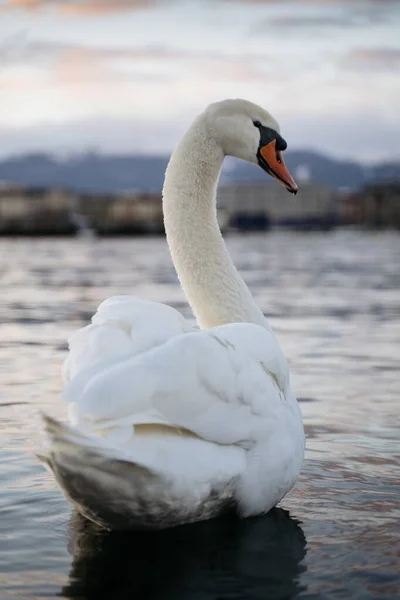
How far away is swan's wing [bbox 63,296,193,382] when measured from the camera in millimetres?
4504

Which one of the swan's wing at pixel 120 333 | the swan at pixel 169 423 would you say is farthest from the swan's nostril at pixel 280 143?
the swan's wing at pixel 120 333

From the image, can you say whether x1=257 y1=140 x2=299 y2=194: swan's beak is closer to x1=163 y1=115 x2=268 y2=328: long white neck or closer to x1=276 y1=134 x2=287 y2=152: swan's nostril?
x1=276 y1=134 x2=287 y2=152: swan's nostril

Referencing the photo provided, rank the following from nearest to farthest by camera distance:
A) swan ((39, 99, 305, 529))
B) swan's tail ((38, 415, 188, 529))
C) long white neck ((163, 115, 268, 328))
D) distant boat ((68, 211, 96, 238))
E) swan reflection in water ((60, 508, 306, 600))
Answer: swan's tail ((38, 415, 188, 529))
swan ((39, 99, 305, 529))
swan reflection in water ((60, 508, 306, 600))
long white neck ((163, 115, 268, 328))
distant boat ((68, 211, 96, 238))

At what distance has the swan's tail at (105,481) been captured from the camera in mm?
4059

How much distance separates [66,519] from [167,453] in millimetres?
1243

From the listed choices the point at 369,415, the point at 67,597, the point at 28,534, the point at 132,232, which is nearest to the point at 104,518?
the point at 67,597

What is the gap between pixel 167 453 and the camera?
14.2 feet

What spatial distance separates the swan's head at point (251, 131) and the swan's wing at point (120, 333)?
134cm

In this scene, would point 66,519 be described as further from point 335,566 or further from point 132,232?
point 132,232

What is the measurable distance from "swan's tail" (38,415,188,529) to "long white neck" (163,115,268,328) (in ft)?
4.97

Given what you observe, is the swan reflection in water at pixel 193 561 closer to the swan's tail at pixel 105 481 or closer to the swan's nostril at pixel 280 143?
the swan's tail at pixel 105 481

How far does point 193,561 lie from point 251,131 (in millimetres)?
2239

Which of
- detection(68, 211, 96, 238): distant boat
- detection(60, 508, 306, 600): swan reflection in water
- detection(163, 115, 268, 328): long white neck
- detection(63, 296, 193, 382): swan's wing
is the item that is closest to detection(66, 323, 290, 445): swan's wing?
detection(63, 296, 193, 382): swan's wing

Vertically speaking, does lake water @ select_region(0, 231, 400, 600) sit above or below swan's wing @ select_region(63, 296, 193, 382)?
below
